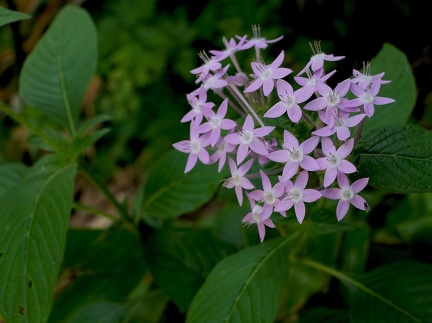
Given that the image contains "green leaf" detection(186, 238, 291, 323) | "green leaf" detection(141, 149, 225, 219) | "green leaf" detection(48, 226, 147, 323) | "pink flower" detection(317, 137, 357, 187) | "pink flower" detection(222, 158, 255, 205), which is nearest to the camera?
"pink flower" detection(317, 137, 357, 187)

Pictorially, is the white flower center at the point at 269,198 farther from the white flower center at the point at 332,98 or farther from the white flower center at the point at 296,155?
the white flower center at the point at 332,98

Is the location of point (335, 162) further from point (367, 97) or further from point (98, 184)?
point (98, 184)

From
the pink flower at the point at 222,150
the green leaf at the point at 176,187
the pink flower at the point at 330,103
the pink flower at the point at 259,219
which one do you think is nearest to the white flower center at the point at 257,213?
the pink flower at the point at 259,219

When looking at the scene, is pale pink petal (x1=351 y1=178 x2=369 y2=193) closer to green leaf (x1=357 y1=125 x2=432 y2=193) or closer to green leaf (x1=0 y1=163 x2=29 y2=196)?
green leaf (x1=357 y1=125 x2=432 y2=193)

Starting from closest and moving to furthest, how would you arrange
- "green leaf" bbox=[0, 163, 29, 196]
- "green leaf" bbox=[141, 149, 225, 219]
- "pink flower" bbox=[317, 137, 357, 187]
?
"pink flower" bbox=[317, 137, 357, 187] → "green leaf" bbox=[141, 149, 225, 219] → "green leaf" bbox=[0, 163, 29, 196]

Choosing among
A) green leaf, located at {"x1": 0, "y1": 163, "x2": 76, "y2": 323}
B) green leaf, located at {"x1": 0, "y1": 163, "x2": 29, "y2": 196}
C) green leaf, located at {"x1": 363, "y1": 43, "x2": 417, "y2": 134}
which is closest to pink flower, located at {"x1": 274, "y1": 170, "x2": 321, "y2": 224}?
green leaf, located at {"x1": 363, "y1": 43, "x2": 417, "y2": 134}

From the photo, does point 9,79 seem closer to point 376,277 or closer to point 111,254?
point 111,254

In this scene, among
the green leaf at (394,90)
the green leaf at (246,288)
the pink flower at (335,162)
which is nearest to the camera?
the pink flower at (335,162)

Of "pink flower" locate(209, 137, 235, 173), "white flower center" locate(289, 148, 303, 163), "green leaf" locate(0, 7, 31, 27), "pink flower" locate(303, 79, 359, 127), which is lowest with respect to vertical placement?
"pink flower" locate(209, 137, 235, 173)
